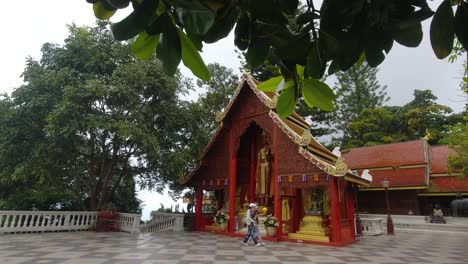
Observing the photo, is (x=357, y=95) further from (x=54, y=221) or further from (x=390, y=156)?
(x=54, y=221)

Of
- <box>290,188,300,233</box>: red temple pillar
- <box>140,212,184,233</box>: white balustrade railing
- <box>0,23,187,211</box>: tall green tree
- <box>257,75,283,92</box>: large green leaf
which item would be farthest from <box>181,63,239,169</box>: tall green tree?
<box>257,75,283,92</box>: large green leaf

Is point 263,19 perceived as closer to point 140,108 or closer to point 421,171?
point 140,108

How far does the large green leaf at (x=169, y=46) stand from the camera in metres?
0.86

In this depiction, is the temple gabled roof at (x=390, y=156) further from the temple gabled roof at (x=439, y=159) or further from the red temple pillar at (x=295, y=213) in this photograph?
the red temple pillar at (x=295, y=213)

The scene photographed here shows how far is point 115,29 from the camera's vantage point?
2.64ft

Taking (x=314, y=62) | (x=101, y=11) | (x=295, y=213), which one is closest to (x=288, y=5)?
(x=314, y=62)

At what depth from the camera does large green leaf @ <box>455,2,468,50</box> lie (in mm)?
858

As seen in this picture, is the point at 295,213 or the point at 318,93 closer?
the point at 318,93

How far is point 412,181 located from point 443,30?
20544 mm

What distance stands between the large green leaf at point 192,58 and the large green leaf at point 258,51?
20 cm

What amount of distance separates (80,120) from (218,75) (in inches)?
417

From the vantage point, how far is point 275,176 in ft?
36.1

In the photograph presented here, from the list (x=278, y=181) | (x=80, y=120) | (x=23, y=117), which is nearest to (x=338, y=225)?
(x=278, y=181)

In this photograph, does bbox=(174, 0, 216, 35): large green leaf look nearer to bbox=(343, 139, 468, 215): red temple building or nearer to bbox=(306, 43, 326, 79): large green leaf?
bbox=(306, 43, 326, 79): large green leaf
